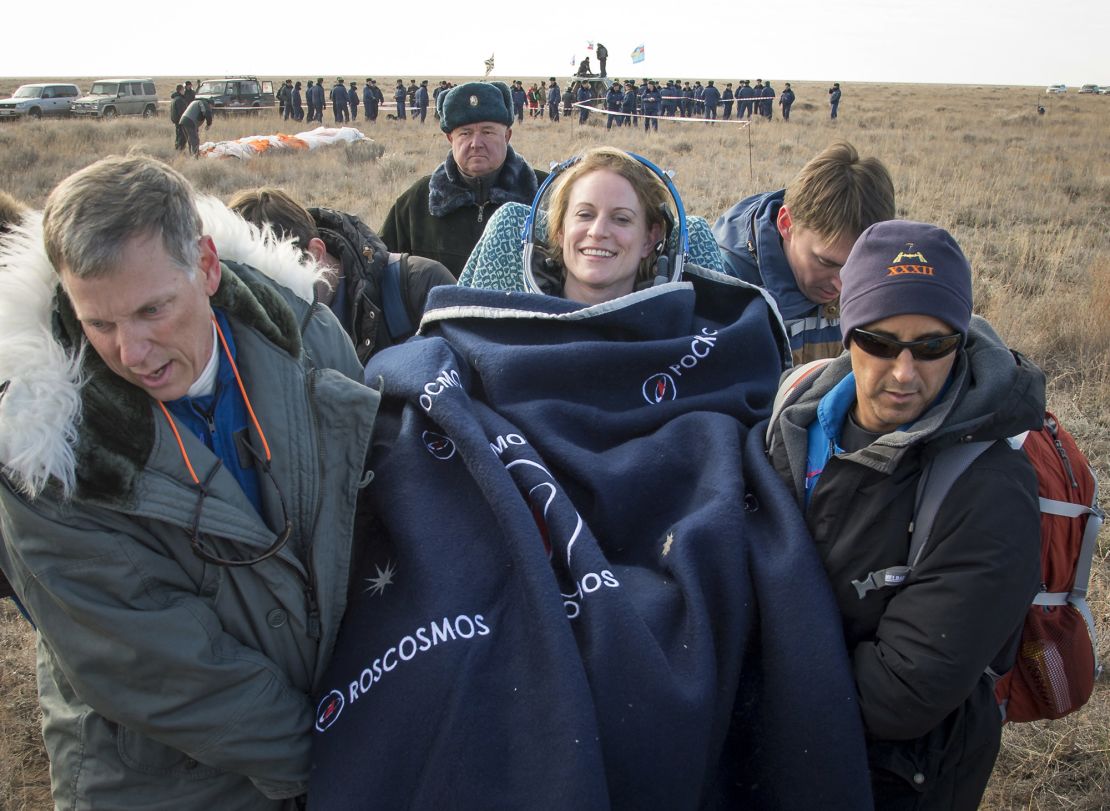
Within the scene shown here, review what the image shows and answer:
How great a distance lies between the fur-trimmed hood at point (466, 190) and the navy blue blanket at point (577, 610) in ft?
7.16

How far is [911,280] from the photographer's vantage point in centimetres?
172

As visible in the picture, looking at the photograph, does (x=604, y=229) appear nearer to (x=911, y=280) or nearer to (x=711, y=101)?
(x=911, y=280)

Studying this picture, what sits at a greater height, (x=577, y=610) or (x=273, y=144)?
(x=273, y=144)

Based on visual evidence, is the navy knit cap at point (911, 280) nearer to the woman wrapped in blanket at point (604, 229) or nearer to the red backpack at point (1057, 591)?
the red backpack at point (1057, 591)

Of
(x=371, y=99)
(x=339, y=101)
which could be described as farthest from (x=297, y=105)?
(x=371, y=99)

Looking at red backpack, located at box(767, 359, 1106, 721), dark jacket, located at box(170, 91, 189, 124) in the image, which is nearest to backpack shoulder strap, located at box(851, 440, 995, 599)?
red backpack, located at box(767, 359, 1106, 721)

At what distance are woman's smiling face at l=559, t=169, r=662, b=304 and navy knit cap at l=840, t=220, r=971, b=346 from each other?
3.36 ft

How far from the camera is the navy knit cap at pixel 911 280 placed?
67.5 inches

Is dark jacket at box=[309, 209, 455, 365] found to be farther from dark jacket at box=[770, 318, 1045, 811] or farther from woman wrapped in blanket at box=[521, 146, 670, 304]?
dark jacket at box=[770, 318, 1045, 811]

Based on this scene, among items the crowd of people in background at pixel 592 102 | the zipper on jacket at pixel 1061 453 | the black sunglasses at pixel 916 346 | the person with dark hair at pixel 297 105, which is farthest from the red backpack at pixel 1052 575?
the person with dark hair at pixel 297 105

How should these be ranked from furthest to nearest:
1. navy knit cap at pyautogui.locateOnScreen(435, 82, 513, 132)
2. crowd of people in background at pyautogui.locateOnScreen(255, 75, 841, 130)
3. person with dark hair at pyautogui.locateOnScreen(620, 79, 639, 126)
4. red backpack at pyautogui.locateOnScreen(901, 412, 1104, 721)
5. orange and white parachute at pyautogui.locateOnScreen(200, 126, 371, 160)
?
1. person with dark hair at pyautogui.locateOnScreen(620, 79, 639, 126)
2. crowd of people in background at pyautogui.locateOnScreen(255, 75, 841, 130)
3. orange and white parachute at pyautogui.locateOnScreen(200, 126, 371, 160)
4. navy knit cap at pyautogui.locateOnScreen(435, 82, 513, 132)
5. red backpack at pyautogui.locateOnScreen(901, 412, 1104, 721)

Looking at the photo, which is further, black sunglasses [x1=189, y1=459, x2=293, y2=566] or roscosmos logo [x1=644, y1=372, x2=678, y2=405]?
roscosmos logo [x1=644, y1=372, x2=678, y2=405]

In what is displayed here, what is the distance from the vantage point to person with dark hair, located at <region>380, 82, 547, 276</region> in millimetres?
4293

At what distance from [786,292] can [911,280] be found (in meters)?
1.51
